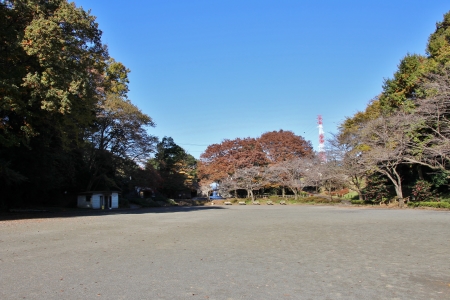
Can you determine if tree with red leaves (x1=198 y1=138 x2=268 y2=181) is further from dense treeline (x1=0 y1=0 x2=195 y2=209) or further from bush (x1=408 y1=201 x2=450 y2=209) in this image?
bush (x1=408 y1=201 x2=450 y2=209)

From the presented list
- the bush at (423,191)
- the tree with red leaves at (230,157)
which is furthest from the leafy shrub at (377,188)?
the tree with red leaves at (230,157)

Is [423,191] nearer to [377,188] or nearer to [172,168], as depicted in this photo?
[377,188]

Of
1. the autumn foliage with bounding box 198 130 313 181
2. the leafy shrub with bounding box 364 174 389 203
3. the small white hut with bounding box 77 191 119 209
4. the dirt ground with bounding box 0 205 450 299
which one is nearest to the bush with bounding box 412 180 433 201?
the leafy shrub with bounding box 364 174 389 203

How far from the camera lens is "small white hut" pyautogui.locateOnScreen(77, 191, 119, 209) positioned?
3503 centimetres

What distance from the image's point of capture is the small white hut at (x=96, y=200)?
3503 centimetres

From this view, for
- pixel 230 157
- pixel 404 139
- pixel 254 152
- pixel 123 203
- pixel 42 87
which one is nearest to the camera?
pixel 42 87

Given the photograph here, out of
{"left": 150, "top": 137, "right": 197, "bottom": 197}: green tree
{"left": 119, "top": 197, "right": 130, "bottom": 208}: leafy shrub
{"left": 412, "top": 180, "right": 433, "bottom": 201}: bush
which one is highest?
{"left": 150, "top": 137, "right": 197, "bottom": 197}: green tree

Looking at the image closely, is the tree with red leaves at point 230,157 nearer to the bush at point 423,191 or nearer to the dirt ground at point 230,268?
the bush at point 423,191

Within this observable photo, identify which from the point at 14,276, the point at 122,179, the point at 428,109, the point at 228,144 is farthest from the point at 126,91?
the point at 14,276

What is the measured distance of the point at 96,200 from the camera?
35.3 metres

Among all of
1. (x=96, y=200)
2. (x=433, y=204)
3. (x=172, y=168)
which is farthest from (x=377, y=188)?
(x=172, y=168)

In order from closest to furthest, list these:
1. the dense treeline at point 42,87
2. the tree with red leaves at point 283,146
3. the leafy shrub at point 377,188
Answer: the dense treeline at point 42,87
the leafy shrub at point 377,188
the tree with red leaves at point 283,146

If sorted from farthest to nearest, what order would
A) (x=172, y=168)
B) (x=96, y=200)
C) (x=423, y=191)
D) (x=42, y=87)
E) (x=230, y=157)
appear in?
(x=172, y=168)
(x=230, y=157)
(x=96, y=200)
(x=423, y=191)
(x=42, y=87)

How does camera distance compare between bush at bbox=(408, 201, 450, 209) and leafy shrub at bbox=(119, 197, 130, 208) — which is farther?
leafy shrub at bbox=(119, 197, 130, 208)
